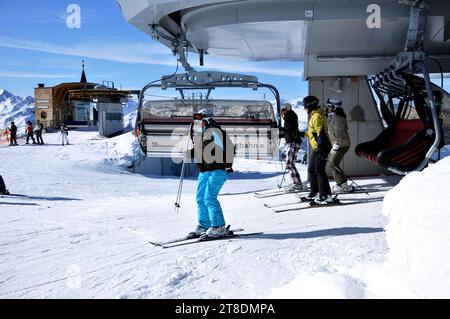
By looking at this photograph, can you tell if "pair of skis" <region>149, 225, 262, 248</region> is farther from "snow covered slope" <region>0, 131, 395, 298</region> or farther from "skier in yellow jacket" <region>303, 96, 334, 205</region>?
"skier in yellow jacket" <region>303, 96, 334, 205</region>

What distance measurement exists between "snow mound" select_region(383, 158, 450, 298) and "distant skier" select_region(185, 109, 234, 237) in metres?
2.16

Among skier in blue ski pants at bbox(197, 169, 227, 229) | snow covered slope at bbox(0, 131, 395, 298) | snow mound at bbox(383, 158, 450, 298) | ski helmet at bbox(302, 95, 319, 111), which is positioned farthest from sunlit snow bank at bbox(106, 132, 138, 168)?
snow mound at bbox(383, 158, 450, 298)

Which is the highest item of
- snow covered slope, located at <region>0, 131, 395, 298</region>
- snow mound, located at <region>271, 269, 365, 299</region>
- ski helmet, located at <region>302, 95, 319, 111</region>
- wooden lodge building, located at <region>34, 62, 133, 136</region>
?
wooden lodge building, located at <region>34, 62, 133, 136</region>

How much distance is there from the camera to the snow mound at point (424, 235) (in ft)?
9.39

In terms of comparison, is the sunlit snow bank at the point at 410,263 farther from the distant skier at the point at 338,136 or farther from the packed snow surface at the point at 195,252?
the distant skier at the point at 338,136

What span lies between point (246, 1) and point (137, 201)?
5.26 metres

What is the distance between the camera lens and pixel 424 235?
10.1ft

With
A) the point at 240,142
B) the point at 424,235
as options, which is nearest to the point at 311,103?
the point at 240,142

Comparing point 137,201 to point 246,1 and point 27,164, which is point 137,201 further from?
point 27,164

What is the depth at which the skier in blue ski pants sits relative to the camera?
208 inches

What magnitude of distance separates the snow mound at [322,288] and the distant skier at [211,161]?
186cm

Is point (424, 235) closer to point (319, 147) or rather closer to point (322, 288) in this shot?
point (322, 288)

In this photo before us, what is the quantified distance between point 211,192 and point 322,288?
2342 millimetres

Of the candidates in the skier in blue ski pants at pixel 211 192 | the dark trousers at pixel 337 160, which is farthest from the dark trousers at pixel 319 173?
the skier in blue ski pants at pixel 211 192
